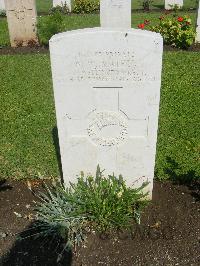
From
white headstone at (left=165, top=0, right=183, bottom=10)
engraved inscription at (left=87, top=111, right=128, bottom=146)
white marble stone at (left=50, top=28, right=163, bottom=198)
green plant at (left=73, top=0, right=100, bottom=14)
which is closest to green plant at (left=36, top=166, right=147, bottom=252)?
white marble stone at (left=50, top=28, right=163, bottom=198)

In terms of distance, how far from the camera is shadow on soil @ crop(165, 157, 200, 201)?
403 centimetres

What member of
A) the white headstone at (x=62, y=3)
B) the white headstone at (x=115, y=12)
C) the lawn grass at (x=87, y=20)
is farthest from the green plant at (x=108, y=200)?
the white headstone at (x=62, y=3)

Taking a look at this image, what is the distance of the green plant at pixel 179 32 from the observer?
927 centimetres

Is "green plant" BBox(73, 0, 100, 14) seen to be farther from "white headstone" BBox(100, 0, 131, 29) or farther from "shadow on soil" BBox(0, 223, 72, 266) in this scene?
"shadow on soil" BBox(0, 223, 72, 266)

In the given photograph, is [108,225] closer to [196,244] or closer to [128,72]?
[196,244]

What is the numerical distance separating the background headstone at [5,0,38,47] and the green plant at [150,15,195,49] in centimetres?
353

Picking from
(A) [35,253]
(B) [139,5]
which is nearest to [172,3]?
(B) [139,5]

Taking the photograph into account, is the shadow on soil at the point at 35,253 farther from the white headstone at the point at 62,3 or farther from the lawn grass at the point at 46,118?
the white headstone at the point at 62,3

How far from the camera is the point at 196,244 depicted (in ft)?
10.9

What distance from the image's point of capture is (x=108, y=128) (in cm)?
341

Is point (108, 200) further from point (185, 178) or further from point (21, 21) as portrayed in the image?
point (21, 21)

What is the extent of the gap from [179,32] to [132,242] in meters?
7.21

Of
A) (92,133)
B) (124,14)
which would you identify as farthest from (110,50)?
(124,14)

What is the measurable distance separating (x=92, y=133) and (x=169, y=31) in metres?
7.03
